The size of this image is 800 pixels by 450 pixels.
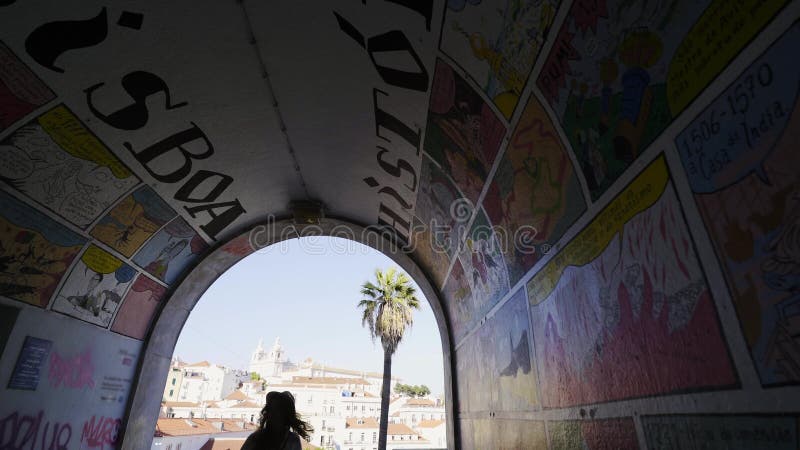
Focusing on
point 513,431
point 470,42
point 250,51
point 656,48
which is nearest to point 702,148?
point 656,48

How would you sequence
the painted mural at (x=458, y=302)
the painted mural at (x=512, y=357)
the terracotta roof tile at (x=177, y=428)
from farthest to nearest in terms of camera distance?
1. the terracotta roof tile at (x=177, y=428)
2. the painted mural at (x=458, y=302)
3. the painted mural at (x=512, y=357)

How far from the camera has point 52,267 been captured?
5.10 metres

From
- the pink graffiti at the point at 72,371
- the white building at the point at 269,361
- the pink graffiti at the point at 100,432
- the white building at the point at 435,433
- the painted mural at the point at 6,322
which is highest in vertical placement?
the white building at the point at 269,361

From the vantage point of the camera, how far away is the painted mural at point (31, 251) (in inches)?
174

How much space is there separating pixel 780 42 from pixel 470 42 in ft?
7.34

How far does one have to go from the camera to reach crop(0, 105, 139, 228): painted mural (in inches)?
159

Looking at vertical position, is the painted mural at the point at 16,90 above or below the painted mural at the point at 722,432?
above

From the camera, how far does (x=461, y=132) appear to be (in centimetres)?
419

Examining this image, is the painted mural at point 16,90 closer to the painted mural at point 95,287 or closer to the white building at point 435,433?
the painted mural at point 95,287

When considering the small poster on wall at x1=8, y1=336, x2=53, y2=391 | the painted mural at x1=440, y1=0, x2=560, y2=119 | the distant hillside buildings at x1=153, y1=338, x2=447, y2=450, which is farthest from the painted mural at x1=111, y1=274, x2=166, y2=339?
the distant hillside buildings at x1=153, y1=338, x2=447, y2=450

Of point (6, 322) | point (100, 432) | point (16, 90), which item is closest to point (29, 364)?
point (6, 322)

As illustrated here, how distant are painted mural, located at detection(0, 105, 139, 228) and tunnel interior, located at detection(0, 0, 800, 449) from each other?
0.03 m

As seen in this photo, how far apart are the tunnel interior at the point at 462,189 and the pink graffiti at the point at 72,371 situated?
0.10 ft

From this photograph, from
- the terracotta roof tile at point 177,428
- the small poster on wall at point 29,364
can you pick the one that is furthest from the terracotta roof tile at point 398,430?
the small poster on wall at point 29,364
